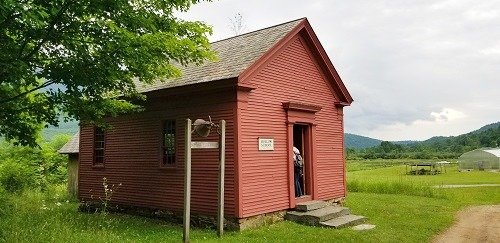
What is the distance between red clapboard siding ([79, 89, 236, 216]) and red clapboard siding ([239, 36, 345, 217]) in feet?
2.07

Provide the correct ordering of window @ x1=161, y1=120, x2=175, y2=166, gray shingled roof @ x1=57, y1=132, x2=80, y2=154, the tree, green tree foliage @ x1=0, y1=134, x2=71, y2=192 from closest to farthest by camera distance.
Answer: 1. the tree
2. window @ x1=161, y1=120, x2=175, y2=166
3. gray shingled roof @ x1=57, y1=132, x2=80, y2=154
4. green tree foliage @ x1=0, y1=134, x2=71, y2=192

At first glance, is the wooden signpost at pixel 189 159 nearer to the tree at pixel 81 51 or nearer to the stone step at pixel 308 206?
the tree at pixel 81 51

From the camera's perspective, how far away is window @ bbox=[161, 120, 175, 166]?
14.4 meters

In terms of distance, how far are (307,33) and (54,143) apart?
28.7 metres

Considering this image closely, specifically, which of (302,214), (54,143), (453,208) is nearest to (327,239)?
(302,214)

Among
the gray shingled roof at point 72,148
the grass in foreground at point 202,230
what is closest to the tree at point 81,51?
the grass in foreground at point 202,230

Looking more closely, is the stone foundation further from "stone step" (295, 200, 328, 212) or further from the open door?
the open door

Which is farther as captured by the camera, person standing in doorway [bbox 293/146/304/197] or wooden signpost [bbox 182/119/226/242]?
person standing in doorway [bbox 293/146/304/197]

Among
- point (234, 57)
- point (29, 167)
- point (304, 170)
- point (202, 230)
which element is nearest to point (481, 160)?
Answer: point (304, 170)

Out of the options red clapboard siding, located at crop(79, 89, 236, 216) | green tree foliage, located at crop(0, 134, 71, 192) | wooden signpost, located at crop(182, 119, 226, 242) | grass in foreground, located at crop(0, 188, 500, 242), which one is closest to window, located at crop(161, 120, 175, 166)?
red clapboard siding, located at crop(79, 89, 236, 216)

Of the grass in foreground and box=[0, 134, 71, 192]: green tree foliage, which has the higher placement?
box=[0, 134, 71, 192]: green tree foliage

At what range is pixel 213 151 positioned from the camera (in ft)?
42.5

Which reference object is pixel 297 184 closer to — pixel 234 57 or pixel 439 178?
pixel 234 57

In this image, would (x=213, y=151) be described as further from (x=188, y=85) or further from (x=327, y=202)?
(x=327, y=202)
